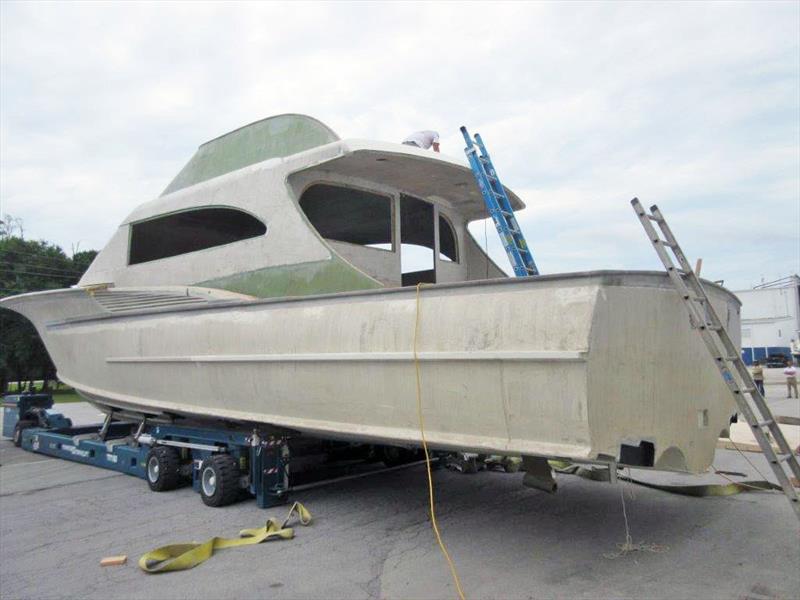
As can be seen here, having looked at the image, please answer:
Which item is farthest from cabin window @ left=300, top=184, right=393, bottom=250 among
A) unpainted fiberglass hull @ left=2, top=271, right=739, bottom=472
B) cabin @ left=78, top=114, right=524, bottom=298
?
unpainted fiberglass hull @ left=2, top=271, right=739, bottom=472

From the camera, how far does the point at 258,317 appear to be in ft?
Answer: 16.7

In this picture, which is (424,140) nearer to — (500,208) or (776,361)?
(500,208)

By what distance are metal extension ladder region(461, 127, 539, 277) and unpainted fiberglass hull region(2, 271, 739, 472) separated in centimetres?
151

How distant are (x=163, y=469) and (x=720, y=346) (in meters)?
5.10

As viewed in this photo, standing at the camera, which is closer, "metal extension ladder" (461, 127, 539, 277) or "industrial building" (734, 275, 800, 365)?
"metal extension ladder" (461, 127, 539, 277)

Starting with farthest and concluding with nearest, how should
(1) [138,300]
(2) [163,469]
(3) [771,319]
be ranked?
1. (3) [771,319]
2. (1) [138,300]
3. (2) [163,469]

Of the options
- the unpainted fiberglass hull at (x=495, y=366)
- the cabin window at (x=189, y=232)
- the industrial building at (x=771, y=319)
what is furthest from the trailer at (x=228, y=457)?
the industrial building at (x=771, y=319)

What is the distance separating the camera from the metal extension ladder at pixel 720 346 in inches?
135

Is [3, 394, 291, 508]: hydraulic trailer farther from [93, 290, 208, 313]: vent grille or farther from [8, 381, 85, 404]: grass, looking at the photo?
[8, 381, 85, 404]: grass

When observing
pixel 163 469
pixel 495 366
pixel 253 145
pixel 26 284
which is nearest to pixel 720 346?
pixel 495 366

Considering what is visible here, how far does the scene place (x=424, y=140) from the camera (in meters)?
6.13

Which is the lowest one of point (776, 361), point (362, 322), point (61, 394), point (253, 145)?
point (776, 361)

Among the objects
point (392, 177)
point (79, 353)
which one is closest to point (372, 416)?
point (392, 177)

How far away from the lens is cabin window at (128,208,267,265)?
617 centimetres
